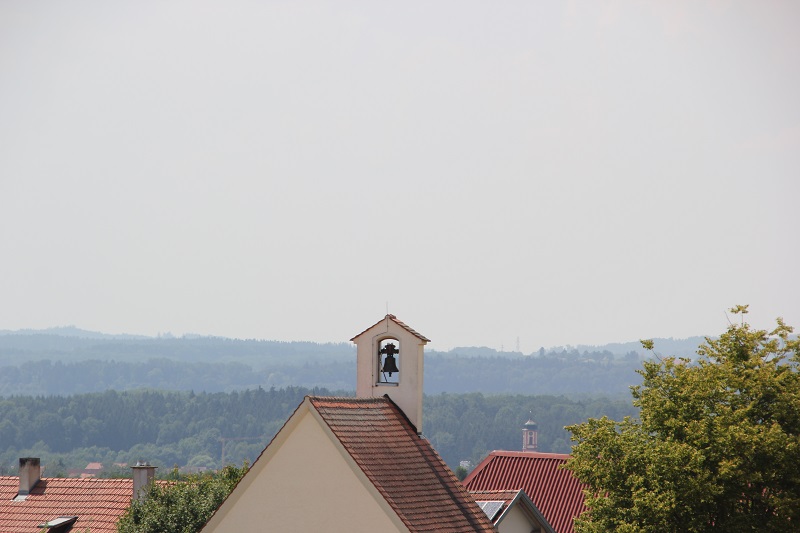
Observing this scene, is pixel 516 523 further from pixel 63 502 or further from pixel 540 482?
pixel 540 482

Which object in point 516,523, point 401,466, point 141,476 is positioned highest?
point 401,466

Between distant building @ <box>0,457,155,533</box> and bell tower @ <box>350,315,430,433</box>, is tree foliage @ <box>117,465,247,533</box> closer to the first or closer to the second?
distant building @ <box>0,457,155,533</box>

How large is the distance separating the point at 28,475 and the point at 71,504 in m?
3.01

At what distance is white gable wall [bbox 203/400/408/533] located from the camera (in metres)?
26.8

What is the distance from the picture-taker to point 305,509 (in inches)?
1078

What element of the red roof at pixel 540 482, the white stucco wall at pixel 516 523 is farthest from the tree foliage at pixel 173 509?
the red roof at pixel 540 482

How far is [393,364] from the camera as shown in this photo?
3123cm

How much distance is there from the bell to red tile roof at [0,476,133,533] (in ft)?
47.4

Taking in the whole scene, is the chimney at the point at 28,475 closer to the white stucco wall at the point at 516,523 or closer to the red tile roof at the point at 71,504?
the red tile roof at the point at 71,504

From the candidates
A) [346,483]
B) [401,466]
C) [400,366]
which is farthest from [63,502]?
[346,483]

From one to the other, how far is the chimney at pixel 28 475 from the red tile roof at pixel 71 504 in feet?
0.78

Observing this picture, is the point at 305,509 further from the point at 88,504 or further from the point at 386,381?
the point at 88,504

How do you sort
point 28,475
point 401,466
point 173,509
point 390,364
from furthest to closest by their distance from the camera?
point 28,475
point 173,509
point 390,364
point 401,466

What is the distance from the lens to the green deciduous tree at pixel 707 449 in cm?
3105
